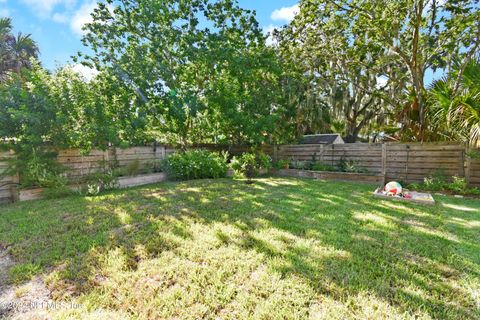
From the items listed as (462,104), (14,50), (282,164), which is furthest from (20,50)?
(462,104)

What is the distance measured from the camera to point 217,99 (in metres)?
8.06

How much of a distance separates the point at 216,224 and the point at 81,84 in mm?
5147

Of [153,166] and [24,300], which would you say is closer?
[24,300]

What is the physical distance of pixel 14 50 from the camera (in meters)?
11.3

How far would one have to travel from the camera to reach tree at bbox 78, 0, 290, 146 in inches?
288

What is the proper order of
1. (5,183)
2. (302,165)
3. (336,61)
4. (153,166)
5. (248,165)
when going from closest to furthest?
(5,183) → (153,166) → (248,165) → (302,165) → (336,61)

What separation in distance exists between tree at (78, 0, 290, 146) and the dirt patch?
19.3 feet

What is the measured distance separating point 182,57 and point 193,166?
12.7 feet

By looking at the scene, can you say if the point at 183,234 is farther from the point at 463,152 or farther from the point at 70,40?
the point at 70,40

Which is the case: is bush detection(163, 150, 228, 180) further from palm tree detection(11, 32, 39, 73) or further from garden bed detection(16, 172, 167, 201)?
palm tree detection(11, 32, 39, 73)

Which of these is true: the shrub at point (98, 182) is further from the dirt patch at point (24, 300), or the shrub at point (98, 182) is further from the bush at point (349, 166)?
the bush at point (349, 166)

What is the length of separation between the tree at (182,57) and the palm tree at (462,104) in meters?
4.80

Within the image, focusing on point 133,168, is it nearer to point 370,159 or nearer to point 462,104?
point 370,159

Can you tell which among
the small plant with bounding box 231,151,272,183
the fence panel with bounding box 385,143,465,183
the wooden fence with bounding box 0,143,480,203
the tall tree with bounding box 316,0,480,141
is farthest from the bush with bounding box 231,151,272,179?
the tall tree with bounding box 316,0,480,141
